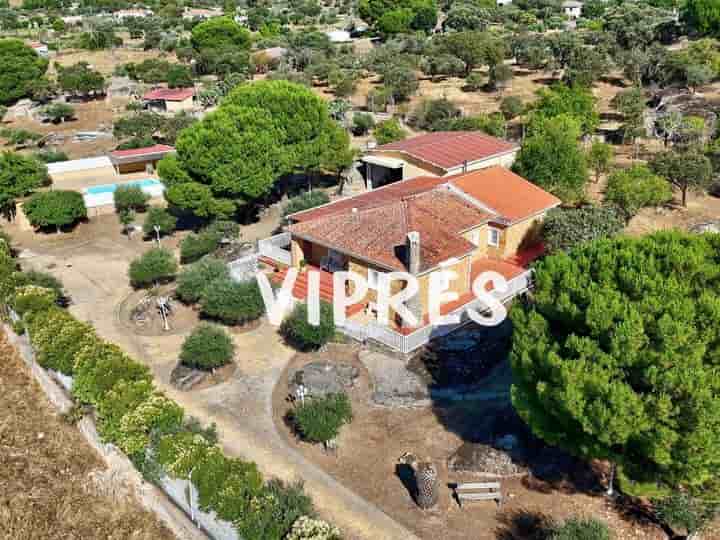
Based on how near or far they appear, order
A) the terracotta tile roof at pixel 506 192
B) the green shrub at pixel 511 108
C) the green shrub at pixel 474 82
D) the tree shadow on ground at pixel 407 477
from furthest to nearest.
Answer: the green shrub at pixel 474 82 < the green shrub at pixel 511 108 < the terracotta tile roof at pixel 506 192 < the tree shadow on ground at pixel 407 477

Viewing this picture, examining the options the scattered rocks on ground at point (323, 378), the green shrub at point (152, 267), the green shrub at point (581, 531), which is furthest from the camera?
the green shrub at point (152, 267)

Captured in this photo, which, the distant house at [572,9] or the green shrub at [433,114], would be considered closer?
the green shrub at [433,114]

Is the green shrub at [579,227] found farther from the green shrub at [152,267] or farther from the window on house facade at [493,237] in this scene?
the green shrub at [152,267]

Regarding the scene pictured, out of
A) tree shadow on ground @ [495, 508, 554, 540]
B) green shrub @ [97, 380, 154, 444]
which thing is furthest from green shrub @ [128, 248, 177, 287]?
tree shadow on ground @ [495, 508, 554, 540]

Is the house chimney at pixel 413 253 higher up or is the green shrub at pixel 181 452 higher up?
the house chimney at pixel 413 253

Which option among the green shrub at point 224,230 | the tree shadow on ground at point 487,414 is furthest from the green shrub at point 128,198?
the tree shadow on ground at point 487,414

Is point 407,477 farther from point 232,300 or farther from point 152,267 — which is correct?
point 152,267

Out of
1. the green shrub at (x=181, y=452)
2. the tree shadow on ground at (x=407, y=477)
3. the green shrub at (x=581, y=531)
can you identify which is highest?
the green shrub at (x=181, y=452)

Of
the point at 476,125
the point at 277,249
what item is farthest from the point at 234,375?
the point at 476,125
